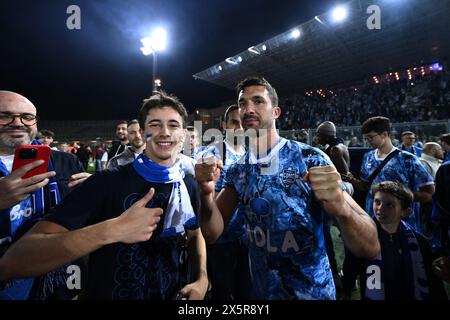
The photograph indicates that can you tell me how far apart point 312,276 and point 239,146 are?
238cm

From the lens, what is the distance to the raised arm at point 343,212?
1.40 meters

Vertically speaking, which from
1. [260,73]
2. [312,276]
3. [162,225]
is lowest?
[312,276]

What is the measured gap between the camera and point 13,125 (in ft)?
6.82

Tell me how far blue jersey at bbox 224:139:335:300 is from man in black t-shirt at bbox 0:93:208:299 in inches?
17.7

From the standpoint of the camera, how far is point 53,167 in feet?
7.50

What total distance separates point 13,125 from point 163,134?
1.22 meters

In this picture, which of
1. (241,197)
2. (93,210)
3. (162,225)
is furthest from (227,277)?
(93,210)

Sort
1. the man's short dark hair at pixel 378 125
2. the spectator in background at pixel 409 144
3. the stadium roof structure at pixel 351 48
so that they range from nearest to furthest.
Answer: the man's short dark hair at pixel 378 125 < the spectator in background at pixel 409 144 < the stadium roof structure at pixel 351 48

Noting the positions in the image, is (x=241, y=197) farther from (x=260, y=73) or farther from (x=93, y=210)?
(x=260, y=73)

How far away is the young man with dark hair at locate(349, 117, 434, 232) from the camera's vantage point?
134 inches

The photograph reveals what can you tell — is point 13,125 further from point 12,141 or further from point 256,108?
point 256,108

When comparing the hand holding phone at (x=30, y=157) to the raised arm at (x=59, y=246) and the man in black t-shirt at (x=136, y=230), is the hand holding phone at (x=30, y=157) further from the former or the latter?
the raised arm at (x=59, y=246)

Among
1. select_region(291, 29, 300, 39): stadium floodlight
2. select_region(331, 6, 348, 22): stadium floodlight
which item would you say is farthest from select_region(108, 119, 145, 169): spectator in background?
select_region(291, 29, 300, 39): stadium floodlight

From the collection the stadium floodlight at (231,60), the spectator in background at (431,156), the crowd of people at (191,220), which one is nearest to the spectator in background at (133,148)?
the crowd of people at (191,220)
